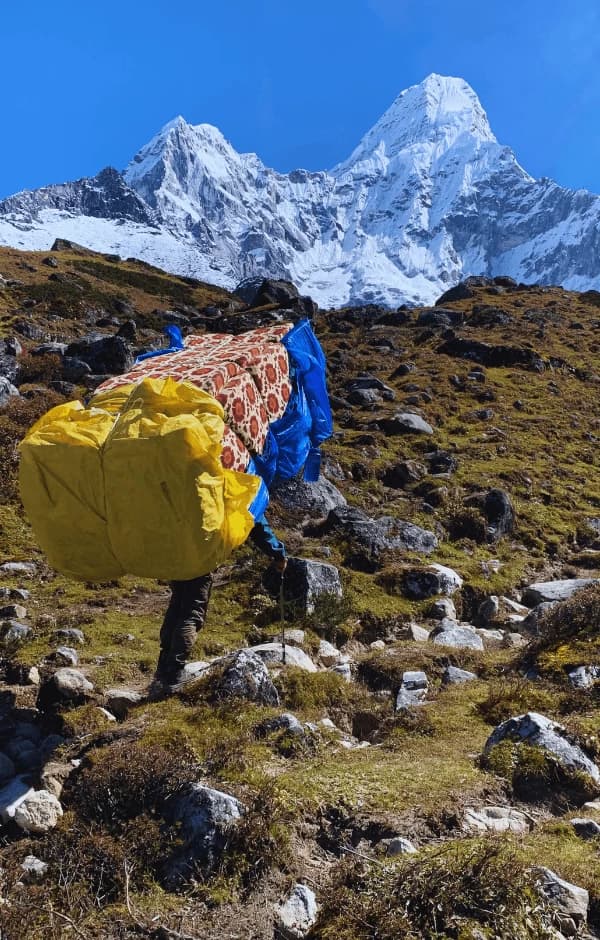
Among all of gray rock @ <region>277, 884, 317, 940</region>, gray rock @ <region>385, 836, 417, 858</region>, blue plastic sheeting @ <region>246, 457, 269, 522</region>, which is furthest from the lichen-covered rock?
blue plastic sheeting @ <region>246, 457, 269, 522</region>

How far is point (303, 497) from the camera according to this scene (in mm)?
12758

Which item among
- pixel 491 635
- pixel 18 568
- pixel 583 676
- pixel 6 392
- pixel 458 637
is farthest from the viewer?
pixel 6 392

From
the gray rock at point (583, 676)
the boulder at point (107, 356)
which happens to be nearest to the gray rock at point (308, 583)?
the gray rock at point (583, 676)

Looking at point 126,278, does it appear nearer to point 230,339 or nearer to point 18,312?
point 18,312

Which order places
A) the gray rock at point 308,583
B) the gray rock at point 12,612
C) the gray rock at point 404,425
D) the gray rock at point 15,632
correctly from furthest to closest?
the gray rock at point 404,425 < the gray rock at point 308,583 < the gray rock at point 12,612 < the gray rock at point 15,632

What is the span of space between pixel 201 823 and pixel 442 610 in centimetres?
661

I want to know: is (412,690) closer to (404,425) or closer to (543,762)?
(543,762)

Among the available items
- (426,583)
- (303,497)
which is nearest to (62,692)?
(426,583)

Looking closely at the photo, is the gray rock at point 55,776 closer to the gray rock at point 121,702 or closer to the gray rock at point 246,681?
the gray rock at point 121,702

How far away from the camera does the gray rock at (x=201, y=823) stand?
3.16 meters

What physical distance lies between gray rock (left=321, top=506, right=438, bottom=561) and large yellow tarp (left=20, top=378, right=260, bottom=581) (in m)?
6.87

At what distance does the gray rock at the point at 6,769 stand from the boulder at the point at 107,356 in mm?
16343

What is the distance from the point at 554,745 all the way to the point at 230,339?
4.93 meters

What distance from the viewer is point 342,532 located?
37.2ft
